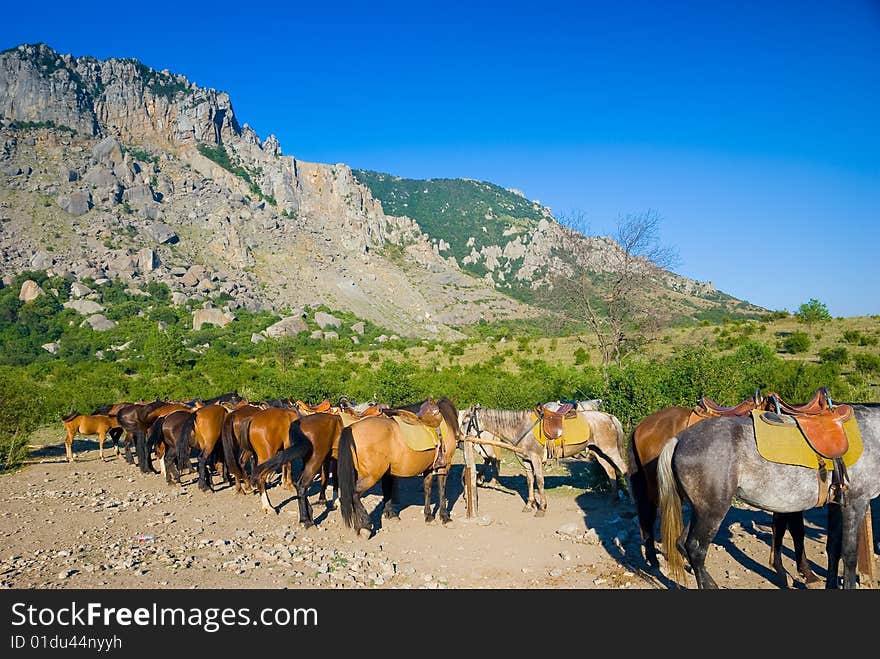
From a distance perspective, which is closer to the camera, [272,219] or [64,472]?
[64,472]

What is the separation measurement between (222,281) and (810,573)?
86991 mm

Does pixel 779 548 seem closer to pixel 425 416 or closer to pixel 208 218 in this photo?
pixel 425 416

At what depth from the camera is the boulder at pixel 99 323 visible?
5956 centimetres

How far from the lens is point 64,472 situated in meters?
13.0

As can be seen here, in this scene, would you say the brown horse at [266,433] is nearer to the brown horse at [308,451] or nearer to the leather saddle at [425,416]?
the brown horse at [308,451]

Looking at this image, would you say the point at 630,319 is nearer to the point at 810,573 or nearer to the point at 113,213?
the point at 810,573

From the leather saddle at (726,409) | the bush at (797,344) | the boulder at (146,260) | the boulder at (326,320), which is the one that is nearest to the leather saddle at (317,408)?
the leather saddle at (726,409)

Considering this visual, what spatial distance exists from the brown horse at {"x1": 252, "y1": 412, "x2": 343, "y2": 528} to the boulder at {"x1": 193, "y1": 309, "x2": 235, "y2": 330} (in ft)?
214

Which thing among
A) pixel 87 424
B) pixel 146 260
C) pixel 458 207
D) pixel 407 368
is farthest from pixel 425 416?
pixel 458 207

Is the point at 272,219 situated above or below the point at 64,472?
above

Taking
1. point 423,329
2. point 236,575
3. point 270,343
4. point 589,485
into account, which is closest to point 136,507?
point 236,575

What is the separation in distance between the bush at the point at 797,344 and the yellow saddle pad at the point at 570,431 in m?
23.1

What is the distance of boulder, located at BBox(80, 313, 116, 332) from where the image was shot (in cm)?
5956

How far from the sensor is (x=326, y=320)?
79.1 metres
